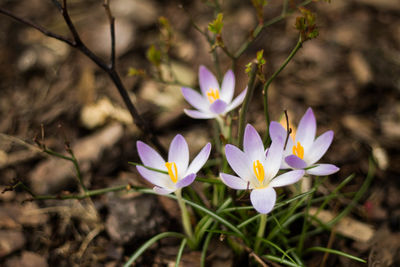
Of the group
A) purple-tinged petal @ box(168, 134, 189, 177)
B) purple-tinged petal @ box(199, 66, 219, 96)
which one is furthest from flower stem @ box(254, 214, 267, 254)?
purple-tinged petal @ box(199, 66, 219, 96)

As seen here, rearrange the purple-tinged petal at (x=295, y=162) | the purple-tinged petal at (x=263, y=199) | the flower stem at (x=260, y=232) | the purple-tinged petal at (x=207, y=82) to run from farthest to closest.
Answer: the purple-tinged petal at (x=207, y=82) → the flower stem at (x=260, y=232) → the purple-tinged petal at (x=295, y=162) → the purple-tinged petal at (x=263, y=199)

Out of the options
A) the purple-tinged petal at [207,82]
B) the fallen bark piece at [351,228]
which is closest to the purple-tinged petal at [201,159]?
the purple-tinged petal at [207,82]

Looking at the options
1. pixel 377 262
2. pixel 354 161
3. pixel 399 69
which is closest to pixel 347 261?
pixel 377 262

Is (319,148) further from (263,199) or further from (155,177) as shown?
(155,177)

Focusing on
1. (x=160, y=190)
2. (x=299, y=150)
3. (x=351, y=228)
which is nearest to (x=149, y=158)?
(x=160, y=190)

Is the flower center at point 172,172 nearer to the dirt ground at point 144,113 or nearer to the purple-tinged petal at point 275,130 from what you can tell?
the purple-tinged petal at point 275,130

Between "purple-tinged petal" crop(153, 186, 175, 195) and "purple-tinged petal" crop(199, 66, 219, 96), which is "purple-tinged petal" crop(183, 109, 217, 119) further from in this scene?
"purple-tinged petal" crop(153, 186, 175, 195)

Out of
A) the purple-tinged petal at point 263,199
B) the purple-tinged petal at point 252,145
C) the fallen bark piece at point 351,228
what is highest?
the purple-tinged petal at point 252,145

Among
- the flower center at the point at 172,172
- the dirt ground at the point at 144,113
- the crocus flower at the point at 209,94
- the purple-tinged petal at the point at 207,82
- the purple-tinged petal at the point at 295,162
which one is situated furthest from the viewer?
the dirt ground at the point at 144,113
